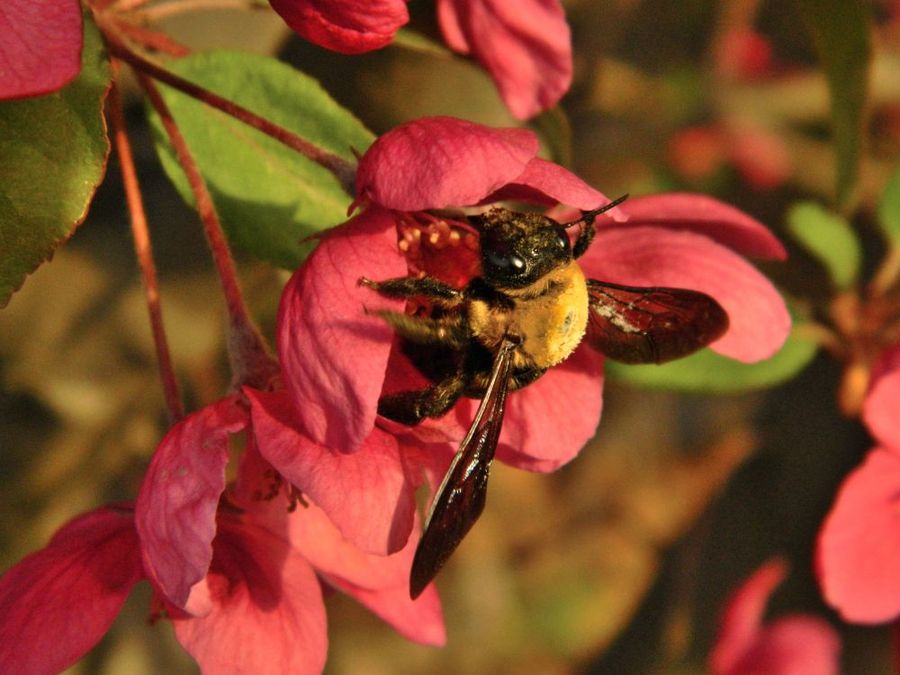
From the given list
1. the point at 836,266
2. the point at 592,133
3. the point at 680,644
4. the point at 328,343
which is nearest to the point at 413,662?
the point at 680,644

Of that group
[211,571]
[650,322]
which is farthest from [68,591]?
[650,322]

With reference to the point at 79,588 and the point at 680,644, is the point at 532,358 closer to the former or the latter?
the point at 79,588

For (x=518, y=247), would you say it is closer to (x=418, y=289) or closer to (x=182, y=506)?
(x=418, y=289)

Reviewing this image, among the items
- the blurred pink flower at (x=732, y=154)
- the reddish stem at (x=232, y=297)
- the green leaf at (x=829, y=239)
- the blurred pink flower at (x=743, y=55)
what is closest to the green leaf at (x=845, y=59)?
the green leaf at (x=829, y=239)

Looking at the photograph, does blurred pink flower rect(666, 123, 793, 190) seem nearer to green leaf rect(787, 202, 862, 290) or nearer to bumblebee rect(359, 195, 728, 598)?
green leaf rect(787, 202, 862, 290)

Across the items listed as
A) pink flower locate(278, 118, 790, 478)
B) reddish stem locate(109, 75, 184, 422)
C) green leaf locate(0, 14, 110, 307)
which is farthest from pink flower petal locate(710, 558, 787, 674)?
green leaf locate(0, 14, 110, 307)
